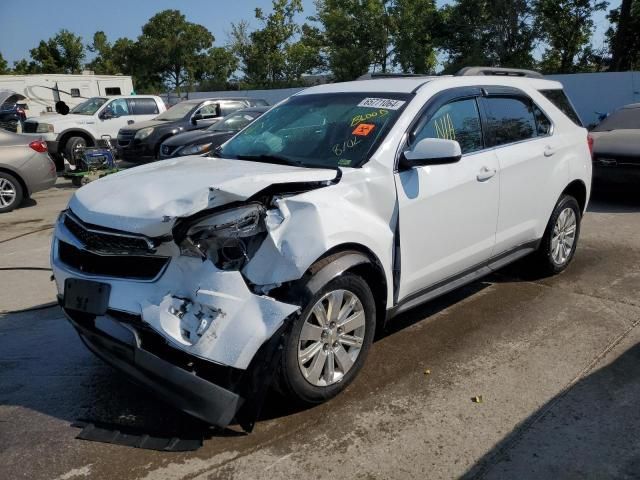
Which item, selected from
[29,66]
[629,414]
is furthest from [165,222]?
[29,66]

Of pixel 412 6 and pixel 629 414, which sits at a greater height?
pixel 412 6

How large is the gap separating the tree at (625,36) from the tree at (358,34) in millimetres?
12924

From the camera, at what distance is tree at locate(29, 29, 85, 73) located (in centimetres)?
5450

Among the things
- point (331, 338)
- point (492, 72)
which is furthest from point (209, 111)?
point (331, 338)

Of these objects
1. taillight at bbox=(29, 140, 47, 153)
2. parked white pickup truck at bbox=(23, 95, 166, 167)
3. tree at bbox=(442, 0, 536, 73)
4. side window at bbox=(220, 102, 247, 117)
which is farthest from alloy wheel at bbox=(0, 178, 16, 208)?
tree at bbox=(442, 0, 536, 73)

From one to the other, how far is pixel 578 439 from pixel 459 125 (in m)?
2.20

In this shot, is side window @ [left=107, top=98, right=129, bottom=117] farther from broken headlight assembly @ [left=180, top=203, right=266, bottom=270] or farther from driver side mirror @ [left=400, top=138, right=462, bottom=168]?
broken headlight assembly @ [left=180, top=203, right=266, bottom=270]

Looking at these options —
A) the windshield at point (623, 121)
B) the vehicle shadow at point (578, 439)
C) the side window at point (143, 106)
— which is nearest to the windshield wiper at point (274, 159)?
the vehicle shadow at point (578, 439)

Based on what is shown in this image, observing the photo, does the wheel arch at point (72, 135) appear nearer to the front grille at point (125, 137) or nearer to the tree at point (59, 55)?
the front grille at point (125, 137)

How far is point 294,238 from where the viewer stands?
9.22 ft

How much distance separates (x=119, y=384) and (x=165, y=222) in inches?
53.7

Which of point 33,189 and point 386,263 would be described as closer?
point 386,263

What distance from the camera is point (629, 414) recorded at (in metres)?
3.07

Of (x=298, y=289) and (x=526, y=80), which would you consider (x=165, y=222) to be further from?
(x=526, y=80)
